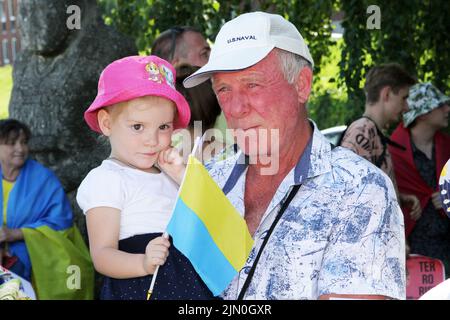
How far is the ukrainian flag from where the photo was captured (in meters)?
2.27

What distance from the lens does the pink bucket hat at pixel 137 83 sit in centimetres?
A: 261

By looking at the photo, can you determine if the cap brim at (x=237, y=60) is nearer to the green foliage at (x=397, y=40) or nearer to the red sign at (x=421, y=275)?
the red sign at (x=421, y=275)

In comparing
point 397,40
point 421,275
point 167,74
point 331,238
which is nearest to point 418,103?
point 421,275

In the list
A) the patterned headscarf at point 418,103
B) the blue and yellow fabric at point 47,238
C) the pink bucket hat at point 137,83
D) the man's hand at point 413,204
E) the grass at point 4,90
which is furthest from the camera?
Result: the grass at point 4,90

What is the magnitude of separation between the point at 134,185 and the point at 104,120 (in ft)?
0.76

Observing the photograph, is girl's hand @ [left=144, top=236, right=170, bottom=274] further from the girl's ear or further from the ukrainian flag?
the girl's ear

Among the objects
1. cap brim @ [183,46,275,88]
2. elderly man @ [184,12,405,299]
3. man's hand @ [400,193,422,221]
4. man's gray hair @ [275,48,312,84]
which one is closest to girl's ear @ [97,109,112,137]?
elderly man @ [184,12,405,299]

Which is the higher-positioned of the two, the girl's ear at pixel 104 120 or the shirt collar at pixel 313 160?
the girl's ear at pixel 104 120

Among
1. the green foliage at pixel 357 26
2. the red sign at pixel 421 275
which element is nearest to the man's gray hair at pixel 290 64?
the red sign at pixel 421 275

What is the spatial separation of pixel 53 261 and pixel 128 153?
82.9 inches

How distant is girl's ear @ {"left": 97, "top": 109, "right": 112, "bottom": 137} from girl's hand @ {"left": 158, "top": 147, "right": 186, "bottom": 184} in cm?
18

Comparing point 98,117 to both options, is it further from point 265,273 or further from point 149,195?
point 265,273

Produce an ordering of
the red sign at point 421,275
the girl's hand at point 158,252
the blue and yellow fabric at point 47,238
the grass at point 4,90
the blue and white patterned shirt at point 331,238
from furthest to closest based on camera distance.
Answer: the grass at point 4,90
the red sign at point 421,275
the blue and yellow fabric at point 47,238
the girl's hand at point 158,252
the blue and white patterned shirt at point 331,238
